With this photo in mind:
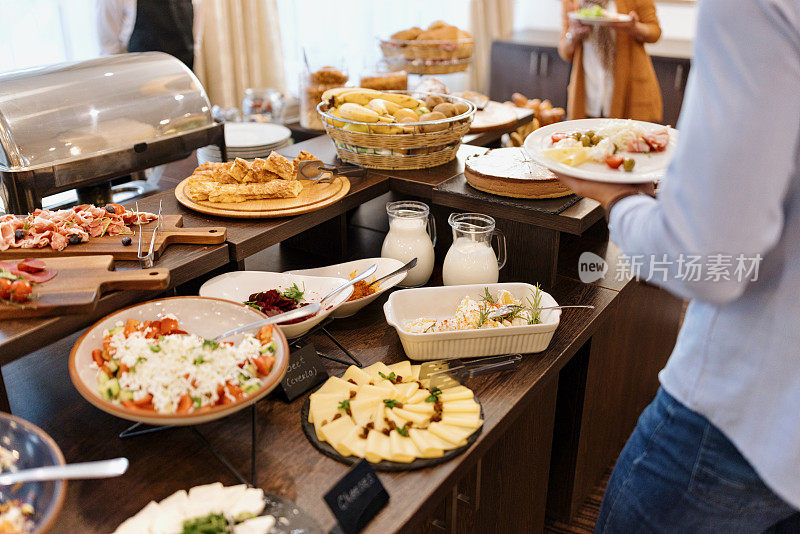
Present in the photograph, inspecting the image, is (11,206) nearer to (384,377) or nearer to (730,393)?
(384,377)

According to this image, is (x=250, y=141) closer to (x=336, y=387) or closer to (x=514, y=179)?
(x=514, y=179)

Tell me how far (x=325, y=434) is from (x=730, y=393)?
60cm

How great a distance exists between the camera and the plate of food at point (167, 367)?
3.17 ft

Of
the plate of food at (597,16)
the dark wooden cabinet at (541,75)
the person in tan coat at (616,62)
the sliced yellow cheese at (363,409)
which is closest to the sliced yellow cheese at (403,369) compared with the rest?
the sliced yellow cheese at (363,409)

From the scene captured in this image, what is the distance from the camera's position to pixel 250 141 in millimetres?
2184

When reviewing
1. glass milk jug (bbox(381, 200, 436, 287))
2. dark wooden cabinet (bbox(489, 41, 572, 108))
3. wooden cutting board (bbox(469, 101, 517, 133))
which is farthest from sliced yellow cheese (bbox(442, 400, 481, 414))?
dark wooden cabinet (bbox(489, 41, 572, 108))

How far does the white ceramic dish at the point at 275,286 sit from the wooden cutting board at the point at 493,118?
0.93 metres

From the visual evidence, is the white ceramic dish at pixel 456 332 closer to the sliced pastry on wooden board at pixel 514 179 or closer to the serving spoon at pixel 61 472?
the sliced pastry on wooden board at pixel 514 179

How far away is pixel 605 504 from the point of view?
1.18 metres

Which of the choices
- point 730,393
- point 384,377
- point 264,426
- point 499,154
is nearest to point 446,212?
point 499,154

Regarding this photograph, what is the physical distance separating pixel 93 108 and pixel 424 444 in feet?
3.96

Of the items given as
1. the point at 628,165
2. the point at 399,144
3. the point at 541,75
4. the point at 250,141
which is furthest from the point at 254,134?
the point at 541,75

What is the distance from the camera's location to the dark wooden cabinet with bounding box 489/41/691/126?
13.4 ft

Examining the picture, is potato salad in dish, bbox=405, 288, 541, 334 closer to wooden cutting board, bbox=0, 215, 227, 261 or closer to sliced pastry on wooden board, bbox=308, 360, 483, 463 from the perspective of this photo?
sliced pastry on wooden board, bbox=308, 360, 483, 463
